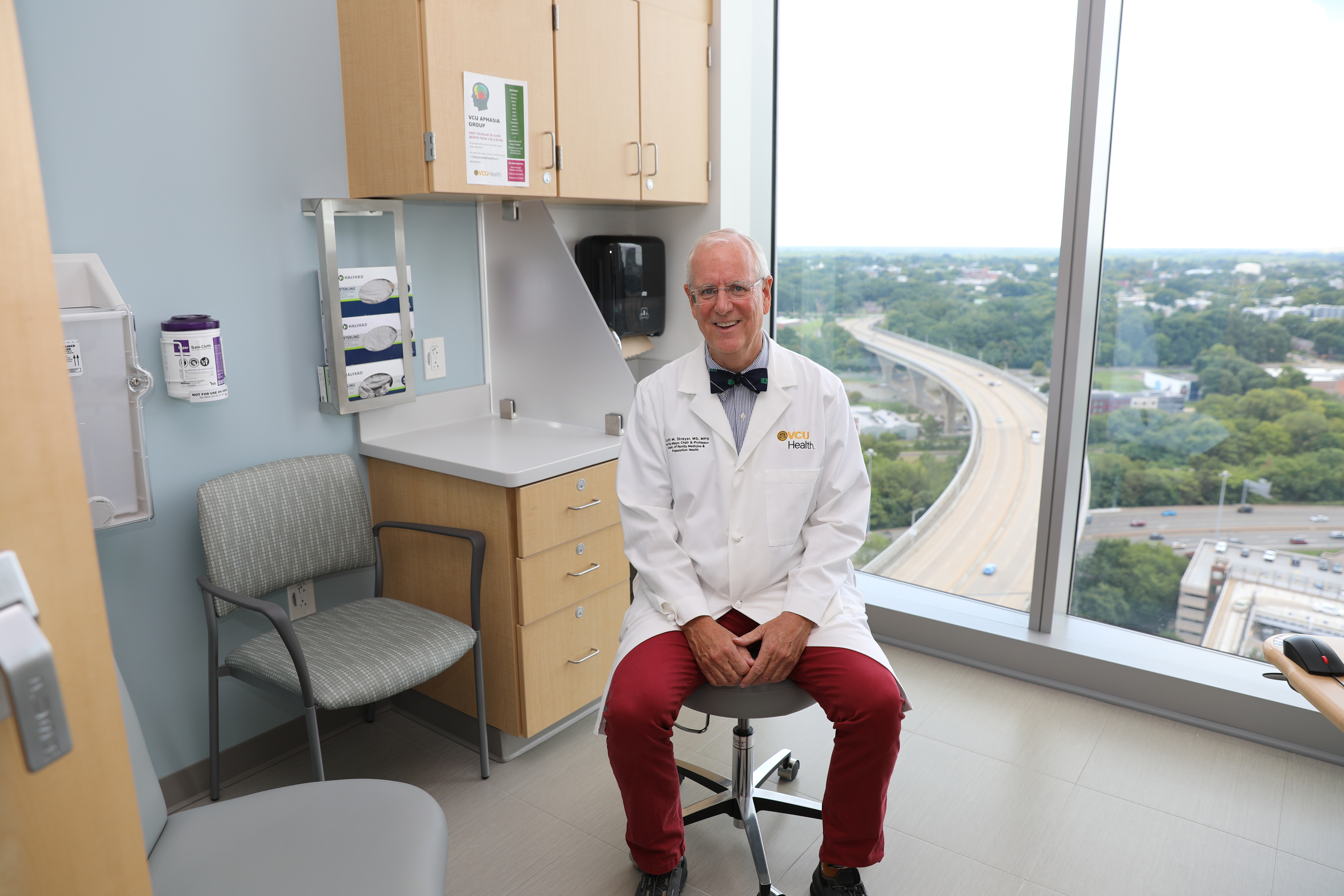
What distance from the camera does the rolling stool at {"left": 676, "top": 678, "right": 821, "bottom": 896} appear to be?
171 centimetres

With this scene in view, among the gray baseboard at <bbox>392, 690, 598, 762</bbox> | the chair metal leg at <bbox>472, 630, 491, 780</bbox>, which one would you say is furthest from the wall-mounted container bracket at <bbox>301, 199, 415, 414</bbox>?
the gray baseboard at <bbox>392, 690, 598, 762</bbox>

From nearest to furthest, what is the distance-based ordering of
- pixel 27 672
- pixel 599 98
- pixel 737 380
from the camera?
pixel 27 672
pixel 737 380
pixel 599 98

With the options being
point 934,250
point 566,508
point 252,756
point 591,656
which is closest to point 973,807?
point 591,656

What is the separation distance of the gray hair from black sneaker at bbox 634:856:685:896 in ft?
4.21

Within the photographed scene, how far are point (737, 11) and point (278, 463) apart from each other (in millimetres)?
2166

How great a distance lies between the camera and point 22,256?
54cm

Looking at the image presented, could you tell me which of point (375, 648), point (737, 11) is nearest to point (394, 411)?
point (375, 648)

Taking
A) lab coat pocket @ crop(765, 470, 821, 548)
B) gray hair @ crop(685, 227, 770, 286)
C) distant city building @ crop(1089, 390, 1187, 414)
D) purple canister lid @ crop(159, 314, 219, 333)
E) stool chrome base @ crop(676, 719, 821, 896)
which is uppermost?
gray hair @ crop(685, 227, 770, 286)

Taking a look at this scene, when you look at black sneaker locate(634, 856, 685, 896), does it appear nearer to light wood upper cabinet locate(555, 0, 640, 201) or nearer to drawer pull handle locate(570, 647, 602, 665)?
drawer pull handle locate(570, 647, 602, 665)

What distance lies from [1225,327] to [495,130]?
2.14 metres

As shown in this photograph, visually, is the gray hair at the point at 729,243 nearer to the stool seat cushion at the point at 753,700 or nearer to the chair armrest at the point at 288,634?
the stool seat cushion at the point at 753,700

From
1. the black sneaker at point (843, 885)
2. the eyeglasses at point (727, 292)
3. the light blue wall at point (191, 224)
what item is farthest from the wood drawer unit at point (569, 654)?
the eyeglasses at point (727, 292)

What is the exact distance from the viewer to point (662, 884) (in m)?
1.81

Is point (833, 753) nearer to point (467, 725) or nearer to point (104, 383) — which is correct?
point (467, 725)
